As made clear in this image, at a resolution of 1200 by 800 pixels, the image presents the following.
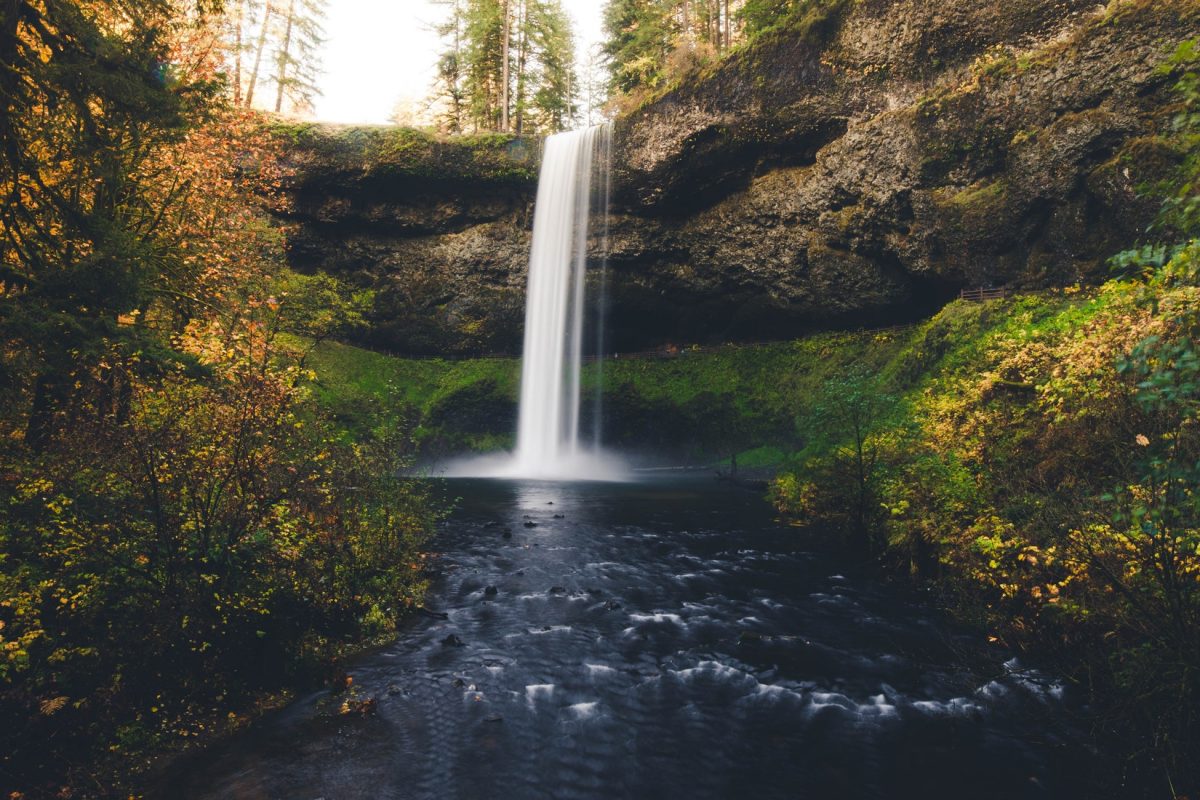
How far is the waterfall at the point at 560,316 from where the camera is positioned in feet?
111

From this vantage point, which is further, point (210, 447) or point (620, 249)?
point (620, 249)

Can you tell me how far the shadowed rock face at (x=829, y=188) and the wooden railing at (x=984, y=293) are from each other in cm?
68

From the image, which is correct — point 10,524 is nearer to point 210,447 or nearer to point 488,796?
point 210,447

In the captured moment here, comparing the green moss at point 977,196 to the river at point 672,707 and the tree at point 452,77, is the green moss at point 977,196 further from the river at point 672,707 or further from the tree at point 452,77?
the tree at point 452,77

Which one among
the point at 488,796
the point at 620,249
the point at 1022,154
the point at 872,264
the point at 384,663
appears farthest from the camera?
the point at 620,249

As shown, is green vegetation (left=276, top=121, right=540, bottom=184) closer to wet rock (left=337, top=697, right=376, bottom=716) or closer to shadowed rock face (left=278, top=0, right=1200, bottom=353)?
shadowed rock face (left=278, top=0, right=1200, bottom=353)

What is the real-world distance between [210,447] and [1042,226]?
26217 mm

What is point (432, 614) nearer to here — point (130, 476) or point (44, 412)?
point (130, 476)

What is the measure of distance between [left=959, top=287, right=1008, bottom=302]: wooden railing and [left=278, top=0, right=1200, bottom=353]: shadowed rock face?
2.21 feet

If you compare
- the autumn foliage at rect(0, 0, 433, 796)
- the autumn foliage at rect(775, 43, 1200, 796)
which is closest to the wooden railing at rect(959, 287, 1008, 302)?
the autumn foliage at rect(775, 43, 1200, 796)

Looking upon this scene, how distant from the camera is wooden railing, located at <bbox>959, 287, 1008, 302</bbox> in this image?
21.1 meters

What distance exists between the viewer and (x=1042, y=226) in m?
20.8

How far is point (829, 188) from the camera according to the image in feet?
89.9

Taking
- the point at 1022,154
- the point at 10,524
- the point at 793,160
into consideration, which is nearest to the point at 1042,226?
the point at 1022,154
